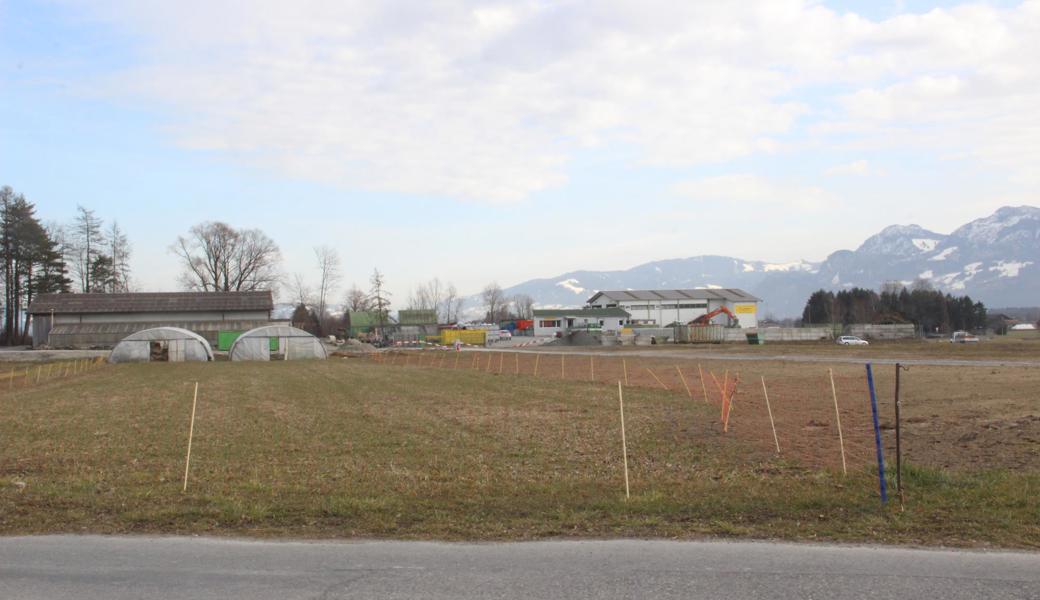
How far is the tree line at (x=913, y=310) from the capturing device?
14785cm

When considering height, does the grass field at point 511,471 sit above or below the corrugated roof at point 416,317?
below

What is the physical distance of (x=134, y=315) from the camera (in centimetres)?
8756

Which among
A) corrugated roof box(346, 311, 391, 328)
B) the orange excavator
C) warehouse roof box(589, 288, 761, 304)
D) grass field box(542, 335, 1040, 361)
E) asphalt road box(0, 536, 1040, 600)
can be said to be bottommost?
asphalt road box(0, 536, 1040, 600)

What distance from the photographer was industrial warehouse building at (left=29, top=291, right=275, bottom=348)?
268ft

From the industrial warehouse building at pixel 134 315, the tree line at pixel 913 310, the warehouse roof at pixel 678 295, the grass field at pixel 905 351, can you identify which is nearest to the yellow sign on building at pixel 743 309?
the warehouse roof at pixel 678 295

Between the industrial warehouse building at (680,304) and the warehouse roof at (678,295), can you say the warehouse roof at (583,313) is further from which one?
the warehouse roof at (678,295)

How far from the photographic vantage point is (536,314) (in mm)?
131000

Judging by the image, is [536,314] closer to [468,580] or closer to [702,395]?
[702,395]

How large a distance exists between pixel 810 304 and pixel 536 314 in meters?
69.0

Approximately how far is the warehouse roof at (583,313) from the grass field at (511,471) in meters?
105

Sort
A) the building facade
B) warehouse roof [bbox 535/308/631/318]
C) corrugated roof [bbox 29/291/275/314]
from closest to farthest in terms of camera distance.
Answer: corrugated roof [bbox 29/291/275/314], the building facade, warehouse roof [bbox 535/308/631/318]

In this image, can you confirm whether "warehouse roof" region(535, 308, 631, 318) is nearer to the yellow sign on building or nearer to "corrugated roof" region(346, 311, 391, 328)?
the yellow sign on building

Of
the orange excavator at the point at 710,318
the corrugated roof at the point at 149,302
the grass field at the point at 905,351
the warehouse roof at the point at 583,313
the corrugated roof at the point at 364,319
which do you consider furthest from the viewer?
the warehouse roof at the point at 583,313

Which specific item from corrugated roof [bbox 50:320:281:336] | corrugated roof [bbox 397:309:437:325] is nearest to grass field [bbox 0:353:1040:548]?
corrugated roof [bbox 50:320:281:336]
